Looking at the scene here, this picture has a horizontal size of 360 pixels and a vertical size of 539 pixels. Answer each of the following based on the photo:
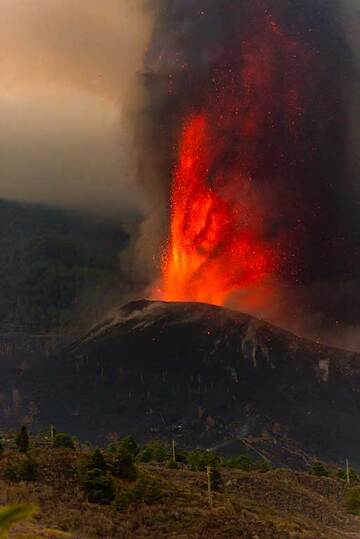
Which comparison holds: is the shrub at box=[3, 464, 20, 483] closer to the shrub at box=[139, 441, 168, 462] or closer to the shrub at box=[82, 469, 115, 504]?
the shrub at box=[82, 469, 115, 504]

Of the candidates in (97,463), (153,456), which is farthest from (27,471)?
(153,456)

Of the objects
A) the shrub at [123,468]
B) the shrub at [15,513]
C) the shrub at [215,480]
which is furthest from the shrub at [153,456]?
the shrub at [15,513]

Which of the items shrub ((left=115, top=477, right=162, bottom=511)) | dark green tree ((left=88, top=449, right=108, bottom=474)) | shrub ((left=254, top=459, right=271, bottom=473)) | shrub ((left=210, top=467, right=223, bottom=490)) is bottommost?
shrub ((left=254, top=459, right=271, bottom=473))

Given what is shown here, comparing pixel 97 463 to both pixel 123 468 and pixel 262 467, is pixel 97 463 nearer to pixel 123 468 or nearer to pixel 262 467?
pixel 123 468

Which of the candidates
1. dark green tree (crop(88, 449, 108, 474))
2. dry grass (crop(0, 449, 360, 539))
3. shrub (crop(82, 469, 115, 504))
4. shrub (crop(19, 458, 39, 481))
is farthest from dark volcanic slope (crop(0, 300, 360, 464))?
shrub (crop(82, 469, 115, 504))

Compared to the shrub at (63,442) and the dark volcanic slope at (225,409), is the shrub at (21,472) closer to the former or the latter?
the shrub at (63,442)

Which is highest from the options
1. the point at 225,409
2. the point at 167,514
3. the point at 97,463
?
the point at 97,463
